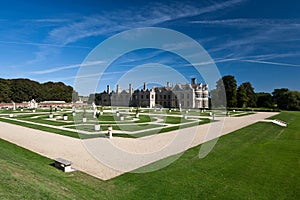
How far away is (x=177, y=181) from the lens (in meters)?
6.93

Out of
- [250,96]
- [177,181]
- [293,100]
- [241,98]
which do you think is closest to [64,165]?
[177,181]

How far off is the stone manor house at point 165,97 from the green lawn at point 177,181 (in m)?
51.2

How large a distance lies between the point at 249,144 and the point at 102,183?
31.6 ft

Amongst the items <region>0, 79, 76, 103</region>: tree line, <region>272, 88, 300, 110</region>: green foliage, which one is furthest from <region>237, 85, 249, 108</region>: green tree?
<region>0, 79, 76, 103</region>: tree line

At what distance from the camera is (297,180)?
23.6 feet

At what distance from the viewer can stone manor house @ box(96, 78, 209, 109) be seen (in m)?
62.7

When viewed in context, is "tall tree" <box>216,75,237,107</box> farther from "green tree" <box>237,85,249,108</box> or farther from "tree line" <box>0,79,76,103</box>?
"tree line" <box>0,79,76,103</box>

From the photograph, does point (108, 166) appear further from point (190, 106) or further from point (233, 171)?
point (190, 106)

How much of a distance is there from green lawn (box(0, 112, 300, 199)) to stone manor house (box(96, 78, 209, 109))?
51.2 meters

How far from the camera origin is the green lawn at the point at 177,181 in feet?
17.2

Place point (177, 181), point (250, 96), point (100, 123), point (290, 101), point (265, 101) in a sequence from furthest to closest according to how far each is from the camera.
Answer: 1. point (265, 101)
2. point (250, 96)
3. point (290, 101)
4. point (100, 123)
5. point (177, 181)

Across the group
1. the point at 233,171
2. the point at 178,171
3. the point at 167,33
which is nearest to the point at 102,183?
the point at 178,171

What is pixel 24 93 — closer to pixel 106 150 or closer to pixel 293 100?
pixel 106 150

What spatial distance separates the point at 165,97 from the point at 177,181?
65.1 metres
